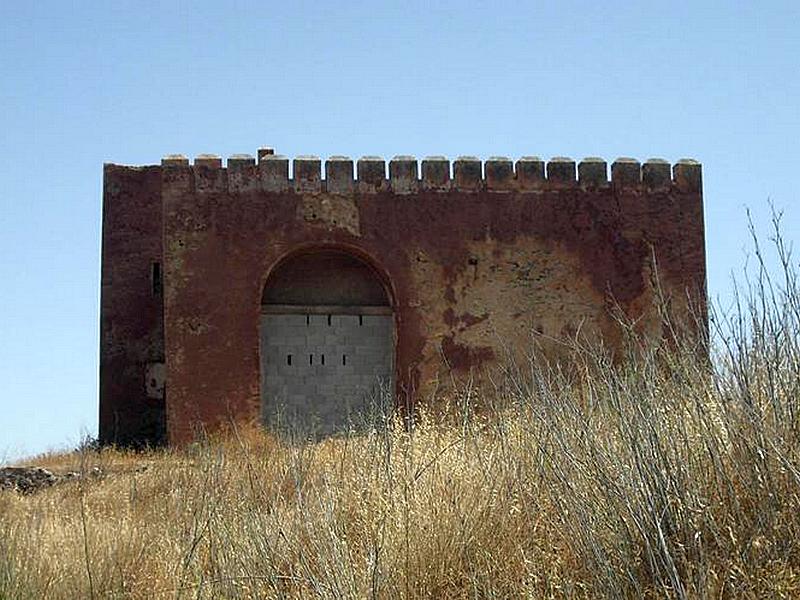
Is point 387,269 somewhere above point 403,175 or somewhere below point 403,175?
below

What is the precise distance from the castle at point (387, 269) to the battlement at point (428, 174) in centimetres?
2

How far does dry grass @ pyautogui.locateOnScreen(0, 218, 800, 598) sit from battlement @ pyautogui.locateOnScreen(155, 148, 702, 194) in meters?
10.6

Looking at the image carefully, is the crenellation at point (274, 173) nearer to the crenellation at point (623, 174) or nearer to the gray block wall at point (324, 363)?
the gray block wall at point (324, 363)

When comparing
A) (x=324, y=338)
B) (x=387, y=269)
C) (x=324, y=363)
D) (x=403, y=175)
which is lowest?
(x=324, y=363)

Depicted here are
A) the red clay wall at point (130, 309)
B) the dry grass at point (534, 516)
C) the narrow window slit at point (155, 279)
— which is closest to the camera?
the dry grass at point (534, 516)

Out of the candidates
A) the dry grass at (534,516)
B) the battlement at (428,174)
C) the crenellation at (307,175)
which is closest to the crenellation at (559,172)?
the battlement at (428,174)

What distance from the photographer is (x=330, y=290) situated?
71.5ft

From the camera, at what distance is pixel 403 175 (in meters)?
21.2

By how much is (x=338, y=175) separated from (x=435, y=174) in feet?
5.40

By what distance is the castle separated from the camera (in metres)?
20.6

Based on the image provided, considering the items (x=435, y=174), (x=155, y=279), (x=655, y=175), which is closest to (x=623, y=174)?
(x=655, y=175)

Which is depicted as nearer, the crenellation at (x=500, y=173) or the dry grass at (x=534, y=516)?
the dry grass at (x=534, y=516)

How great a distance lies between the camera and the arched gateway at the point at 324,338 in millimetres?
21031

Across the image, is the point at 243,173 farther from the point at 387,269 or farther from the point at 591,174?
the point at 591,174
